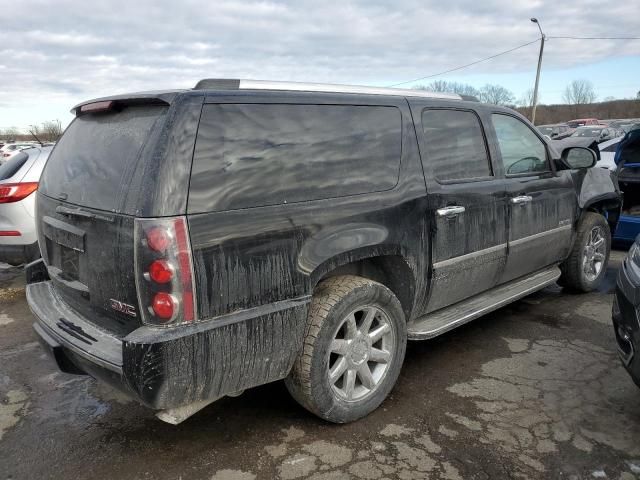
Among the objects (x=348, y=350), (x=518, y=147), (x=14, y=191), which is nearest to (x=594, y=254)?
(x=518, y=147)

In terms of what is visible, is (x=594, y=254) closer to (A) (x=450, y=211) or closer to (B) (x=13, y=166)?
(A) (x=450, y=211)

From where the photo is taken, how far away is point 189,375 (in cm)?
235

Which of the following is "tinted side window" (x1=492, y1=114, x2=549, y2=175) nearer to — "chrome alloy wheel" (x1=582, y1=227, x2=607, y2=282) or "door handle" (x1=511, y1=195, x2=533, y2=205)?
"door handle" (x1=511, y1=195, x2=533, y2=205)

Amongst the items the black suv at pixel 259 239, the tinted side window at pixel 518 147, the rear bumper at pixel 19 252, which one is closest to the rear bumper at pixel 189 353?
the black suv at pixel 259 239

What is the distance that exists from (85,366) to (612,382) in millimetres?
3186

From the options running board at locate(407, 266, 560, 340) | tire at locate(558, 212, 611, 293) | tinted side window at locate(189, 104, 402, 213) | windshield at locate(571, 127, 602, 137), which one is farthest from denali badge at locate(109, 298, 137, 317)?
windshield at locate(571, 127, 602, 137)

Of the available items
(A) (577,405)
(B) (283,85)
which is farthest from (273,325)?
(A) (577,405)

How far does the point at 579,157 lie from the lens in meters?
4.89

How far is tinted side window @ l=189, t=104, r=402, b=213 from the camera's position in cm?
244

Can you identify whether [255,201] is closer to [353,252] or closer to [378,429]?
[353,252]

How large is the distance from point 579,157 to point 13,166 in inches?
225

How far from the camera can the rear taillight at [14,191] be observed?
18.0 ft

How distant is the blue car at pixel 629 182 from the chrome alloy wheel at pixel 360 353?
4783 mm

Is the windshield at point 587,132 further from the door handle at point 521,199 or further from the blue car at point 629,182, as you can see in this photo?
the door handle at point 521,199
